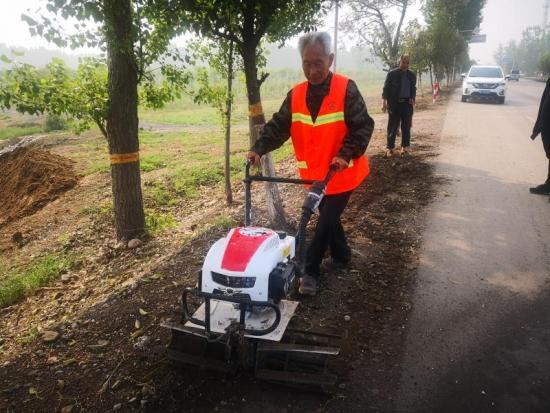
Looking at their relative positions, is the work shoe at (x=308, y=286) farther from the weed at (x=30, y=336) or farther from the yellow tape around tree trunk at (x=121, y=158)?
the yellow tape around tree trunk at (x=121, y=158)

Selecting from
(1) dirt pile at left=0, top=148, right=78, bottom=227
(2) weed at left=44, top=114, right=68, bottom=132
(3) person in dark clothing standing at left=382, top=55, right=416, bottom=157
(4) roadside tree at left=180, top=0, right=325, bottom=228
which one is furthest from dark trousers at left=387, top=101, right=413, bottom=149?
(2) weed at left=44, top=114, right=68, bottom=132

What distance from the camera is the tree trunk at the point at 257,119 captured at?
5168 mm

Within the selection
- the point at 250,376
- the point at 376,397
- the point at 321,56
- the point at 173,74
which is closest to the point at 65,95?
the point at 173,74

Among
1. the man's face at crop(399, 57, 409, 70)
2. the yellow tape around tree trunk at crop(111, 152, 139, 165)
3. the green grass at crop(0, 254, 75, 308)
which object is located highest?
the man's face at crop(399, 57, 409, 70)

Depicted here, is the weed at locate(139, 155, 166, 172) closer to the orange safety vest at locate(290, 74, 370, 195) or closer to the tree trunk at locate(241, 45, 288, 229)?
the tree trunk at locate(241, 45, 288, 229)

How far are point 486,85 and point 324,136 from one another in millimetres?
18916

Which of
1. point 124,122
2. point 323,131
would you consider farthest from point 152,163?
point 323,131

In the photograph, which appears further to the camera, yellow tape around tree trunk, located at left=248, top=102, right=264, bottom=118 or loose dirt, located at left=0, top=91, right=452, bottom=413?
yellow tape around tree trunk, located at left=248, top=102, right=264, bottom=118

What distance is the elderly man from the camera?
337cm

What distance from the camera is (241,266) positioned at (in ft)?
8.99

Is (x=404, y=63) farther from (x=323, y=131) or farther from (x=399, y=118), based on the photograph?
(x=323, y=131)

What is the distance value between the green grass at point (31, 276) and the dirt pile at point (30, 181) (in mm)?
2907

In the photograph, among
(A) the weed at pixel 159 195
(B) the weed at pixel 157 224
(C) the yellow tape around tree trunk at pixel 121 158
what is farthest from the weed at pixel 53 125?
(C) the yellow tape around tree trunk at pixel 121 158

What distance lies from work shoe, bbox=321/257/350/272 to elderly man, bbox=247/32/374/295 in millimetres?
371
